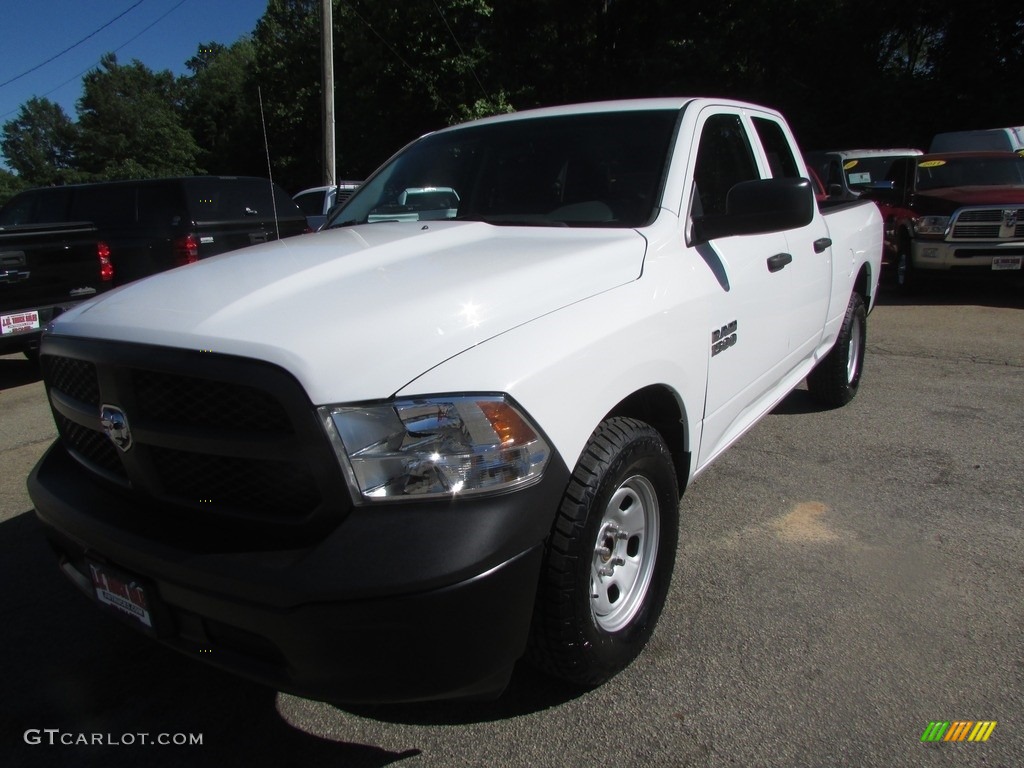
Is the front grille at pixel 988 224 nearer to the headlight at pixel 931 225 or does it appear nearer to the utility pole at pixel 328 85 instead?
the headlight at pixel 931 225

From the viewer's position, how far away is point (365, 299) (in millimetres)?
2090

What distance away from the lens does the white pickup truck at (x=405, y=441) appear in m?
1.76

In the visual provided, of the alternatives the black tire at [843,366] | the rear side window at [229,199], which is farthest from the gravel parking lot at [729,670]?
A: the rear side window at [229,199]

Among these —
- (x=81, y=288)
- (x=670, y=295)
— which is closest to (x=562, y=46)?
(x=81, y=288)

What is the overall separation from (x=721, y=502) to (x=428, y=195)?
2.02 metres

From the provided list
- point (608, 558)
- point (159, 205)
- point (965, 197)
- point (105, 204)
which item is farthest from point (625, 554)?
point (965, 197)

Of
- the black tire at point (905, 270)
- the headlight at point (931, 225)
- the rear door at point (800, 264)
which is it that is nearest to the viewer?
the rear door at point (800, 264)

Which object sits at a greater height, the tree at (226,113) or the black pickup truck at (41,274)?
the tree at (226,113)

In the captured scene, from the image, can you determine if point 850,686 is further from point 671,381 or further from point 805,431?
point 805,431

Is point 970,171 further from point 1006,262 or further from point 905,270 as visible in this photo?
point 1006,262

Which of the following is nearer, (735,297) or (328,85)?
(735,297)

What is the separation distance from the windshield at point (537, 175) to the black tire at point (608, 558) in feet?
3.12

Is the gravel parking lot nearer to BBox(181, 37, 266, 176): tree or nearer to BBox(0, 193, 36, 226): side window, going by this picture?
BBox(0, 193, 36, 226): side window

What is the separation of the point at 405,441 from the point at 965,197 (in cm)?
997
